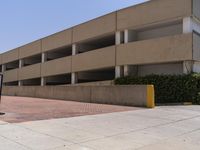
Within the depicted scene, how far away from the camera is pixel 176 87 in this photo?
24.7m

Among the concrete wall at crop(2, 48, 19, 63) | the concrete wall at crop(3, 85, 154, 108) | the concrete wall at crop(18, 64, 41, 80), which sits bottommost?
the concrete wall at crop(3, 85, 154, 108)

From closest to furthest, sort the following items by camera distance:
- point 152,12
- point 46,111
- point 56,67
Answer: point 46,111
point 152,12
point 56,67

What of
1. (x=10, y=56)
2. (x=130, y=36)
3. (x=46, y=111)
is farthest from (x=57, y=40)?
(x=46, y=111)

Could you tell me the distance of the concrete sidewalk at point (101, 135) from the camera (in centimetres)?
814

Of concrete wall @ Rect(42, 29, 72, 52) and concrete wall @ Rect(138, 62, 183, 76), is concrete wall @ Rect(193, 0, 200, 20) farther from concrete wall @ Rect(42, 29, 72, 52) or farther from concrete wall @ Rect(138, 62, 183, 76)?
concrete wall @ Rect(42, 29, 72, 52)

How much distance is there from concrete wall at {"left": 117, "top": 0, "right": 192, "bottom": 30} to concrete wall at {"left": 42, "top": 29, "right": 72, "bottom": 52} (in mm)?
10189

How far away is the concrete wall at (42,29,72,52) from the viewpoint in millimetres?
40219

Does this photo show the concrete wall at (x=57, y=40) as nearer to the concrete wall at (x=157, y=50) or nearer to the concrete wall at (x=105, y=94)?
the concrete wall at (x=105, y=94)

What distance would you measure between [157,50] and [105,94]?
24.7 ft

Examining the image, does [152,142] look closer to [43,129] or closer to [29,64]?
[43,129]

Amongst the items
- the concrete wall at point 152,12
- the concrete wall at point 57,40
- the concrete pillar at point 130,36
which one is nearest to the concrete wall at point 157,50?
the concrete pillar at point 130,36

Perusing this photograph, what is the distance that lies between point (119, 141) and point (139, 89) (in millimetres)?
10982

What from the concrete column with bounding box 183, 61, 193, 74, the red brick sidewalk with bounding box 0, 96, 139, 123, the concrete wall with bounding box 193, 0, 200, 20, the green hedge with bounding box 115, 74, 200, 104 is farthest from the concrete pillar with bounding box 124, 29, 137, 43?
the red brick sidewalk with bounding box 0, 96, 139, 123

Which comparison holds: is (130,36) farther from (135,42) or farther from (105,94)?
(105,94)
